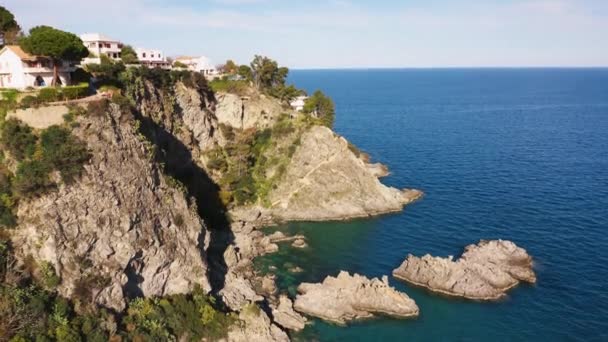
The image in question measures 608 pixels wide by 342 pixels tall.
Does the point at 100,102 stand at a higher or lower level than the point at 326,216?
higher

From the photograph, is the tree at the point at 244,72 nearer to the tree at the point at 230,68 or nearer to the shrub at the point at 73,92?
the tree at the point at 230,68

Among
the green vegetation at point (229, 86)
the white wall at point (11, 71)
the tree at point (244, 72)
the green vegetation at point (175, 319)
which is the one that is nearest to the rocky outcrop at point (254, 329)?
the green vegetation at point (175, 319)

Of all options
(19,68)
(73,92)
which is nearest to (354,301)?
(73,92)

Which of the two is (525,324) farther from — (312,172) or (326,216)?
(312,172)

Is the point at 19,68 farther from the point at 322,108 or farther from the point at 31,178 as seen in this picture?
the point at 322,108

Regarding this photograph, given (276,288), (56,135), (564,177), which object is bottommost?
(276,288)

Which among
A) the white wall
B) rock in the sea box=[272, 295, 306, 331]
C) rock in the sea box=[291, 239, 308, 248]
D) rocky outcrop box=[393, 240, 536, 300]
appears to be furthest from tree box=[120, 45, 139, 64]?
rocky outcrop box=[393, 240, 536, 300]

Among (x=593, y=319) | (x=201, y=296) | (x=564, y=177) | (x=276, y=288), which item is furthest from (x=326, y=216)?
(x=564, y=177)

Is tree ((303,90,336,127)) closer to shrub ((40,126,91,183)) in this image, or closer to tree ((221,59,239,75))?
tree ((221,59,239,75))
